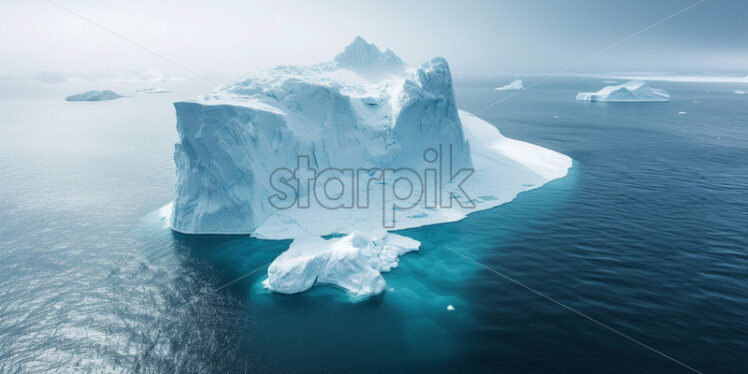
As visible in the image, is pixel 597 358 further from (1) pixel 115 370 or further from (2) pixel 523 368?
(1) pixel 115 370

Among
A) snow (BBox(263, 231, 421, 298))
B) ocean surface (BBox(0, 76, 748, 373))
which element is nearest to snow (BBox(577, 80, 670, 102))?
ocean surface (BBox(0, 76, 748, 373))

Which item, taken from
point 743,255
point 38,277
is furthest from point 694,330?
point 38,277

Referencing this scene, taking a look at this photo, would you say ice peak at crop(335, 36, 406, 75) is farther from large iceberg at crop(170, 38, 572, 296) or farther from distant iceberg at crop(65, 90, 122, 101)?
distant iceberg at crop(65, 90, 122, 101)

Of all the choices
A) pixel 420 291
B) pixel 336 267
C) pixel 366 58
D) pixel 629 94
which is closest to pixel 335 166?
pixel 336 267

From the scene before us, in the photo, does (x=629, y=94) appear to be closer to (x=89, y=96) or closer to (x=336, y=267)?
(x=336, y=267)

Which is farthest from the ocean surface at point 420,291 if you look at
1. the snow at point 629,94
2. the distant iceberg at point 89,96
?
the distant iceberg at point 89,96

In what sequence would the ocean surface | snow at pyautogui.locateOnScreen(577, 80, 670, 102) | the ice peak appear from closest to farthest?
the ocean surface < the ice peak < snow at pyautogui.locateOnScreen(577, 80, 670, 102)

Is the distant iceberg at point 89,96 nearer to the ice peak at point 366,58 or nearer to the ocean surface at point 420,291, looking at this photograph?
the ocean surface at point 420,291

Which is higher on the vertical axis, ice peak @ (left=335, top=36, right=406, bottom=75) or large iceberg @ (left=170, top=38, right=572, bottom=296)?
ice peak @ (left=335, top=36, right=406, bottom=75)
